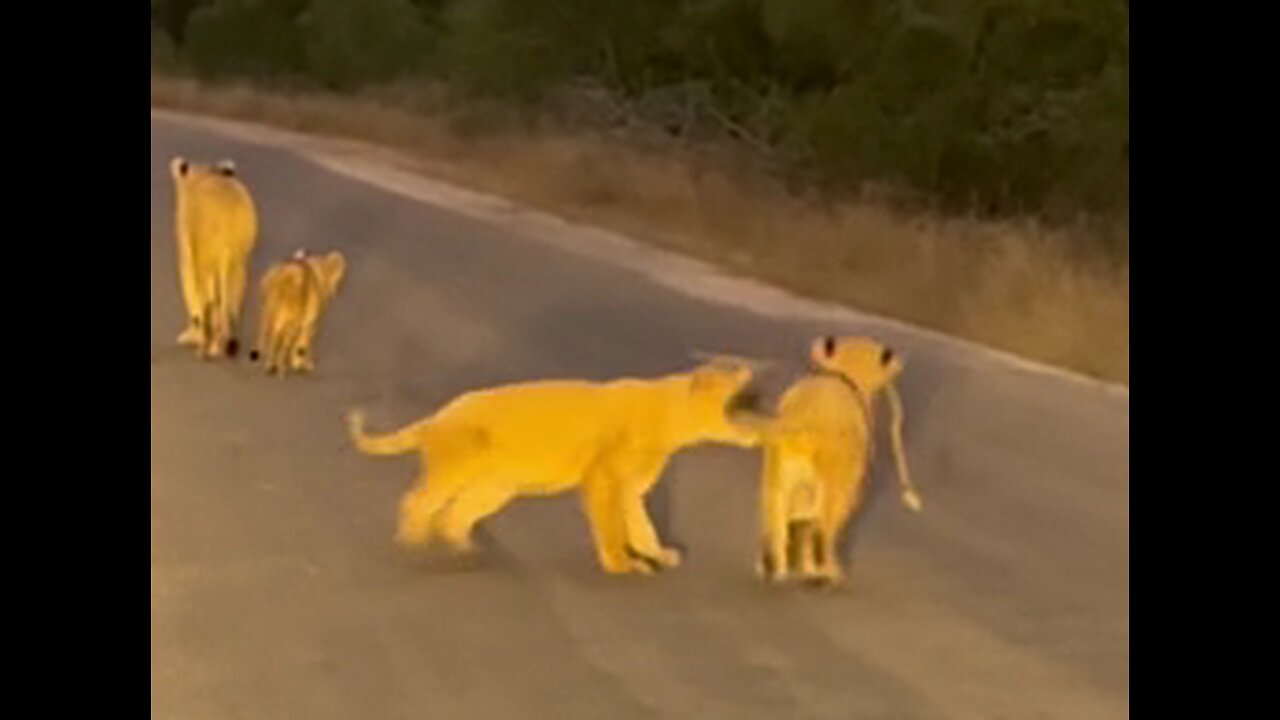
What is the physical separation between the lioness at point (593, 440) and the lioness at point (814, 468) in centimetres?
12

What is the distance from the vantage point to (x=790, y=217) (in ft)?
76.3

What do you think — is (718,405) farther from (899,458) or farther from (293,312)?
(293,312)

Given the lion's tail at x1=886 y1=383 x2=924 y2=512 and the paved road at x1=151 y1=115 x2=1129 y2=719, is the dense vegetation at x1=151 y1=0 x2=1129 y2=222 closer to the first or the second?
the paved road at x1=151 y1=115 x2=1129 y2=719

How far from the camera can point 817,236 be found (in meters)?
21.0

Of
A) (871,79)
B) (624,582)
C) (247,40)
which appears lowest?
(624,582)

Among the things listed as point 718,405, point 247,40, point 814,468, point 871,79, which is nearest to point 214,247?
point 718,405

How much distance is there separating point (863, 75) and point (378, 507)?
19572 millimetres

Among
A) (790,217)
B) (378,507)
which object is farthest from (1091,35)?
(378,507)

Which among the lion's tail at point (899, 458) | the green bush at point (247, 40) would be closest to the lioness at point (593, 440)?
the lion's tail at point (899, 458)

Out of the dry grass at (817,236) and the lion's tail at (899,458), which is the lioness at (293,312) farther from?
the lion's tail at (899,458)

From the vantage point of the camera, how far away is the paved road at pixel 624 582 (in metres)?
6.46

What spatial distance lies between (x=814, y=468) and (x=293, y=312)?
548 cm

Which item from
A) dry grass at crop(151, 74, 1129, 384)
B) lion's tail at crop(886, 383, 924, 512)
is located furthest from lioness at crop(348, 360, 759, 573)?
dry grass at crop(151, 74, 1129, 384)

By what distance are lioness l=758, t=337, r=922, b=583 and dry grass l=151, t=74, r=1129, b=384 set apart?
372 centimetres
